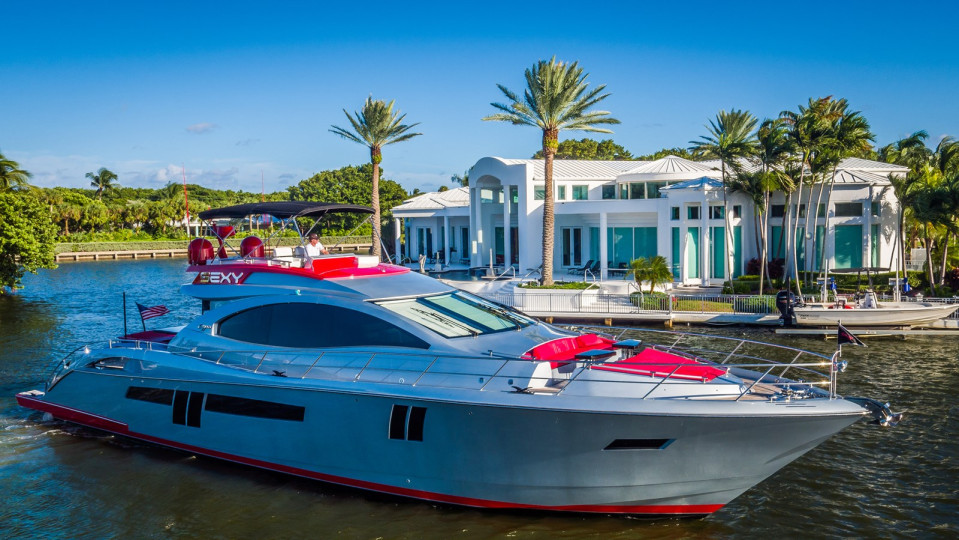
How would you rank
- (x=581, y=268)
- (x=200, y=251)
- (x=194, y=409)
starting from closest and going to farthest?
(x=194, y=409) → (x=200, y=251) → (x=581, y=268)

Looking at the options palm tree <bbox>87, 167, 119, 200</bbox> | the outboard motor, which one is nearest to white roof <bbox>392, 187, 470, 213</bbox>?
the outboard motor

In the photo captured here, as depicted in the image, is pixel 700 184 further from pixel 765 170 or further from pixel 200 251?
pixel 200 251

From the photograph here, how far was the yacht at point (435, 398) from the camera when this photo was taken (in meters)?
8.68

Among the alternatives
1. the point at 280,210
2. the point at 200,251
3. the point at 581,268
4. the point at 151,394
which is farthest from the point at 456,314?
the point at 581,268

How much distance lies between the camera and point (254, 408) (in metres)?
10.9

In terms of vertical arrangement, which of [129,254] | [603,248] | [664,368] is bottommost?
[664,368]

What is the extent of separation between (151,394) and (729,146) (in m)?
23.3

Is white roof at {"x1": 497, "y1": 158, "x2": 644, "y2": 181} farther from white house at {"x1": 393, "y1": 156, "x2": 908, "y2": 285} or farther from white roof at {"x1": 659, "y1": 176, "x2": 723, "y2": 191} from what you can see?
white roof at {"x1": 659, "y1": 176, "x2": 723, "y2": 191}

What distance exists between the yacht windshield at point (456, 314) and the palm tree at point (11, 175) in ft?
130

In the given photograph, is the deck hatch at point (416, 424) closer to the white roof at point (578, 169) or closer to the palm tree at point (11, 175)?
the white roof at point (578, 169)

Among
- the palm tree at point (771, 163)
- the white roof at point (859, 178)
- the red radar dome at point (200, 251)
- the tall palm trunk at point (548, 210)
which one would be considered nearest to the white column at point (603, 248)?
the tall palm trunk at point (548, 210)

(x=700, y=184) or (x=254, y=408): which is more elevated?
(x=700, y=184)

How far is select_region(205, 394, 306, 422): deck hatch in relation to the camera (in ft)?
34.3

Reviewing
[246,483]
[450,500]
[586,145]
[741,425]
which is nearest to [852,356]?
[741,425]
